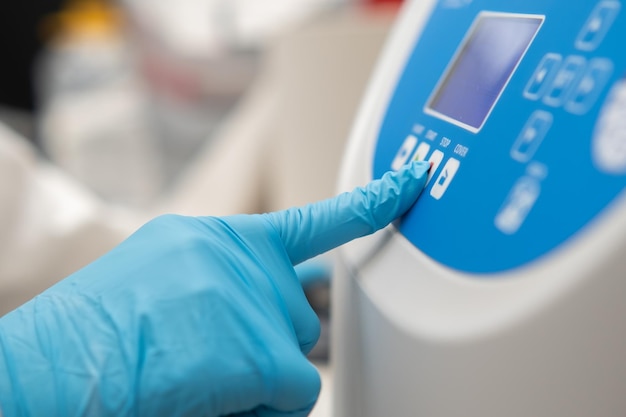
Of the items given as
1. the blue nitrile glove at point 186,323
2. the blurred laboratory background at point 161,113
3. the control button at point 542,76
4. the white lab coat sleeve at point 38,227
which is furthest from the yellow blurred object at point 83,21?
the control button at point 542,76

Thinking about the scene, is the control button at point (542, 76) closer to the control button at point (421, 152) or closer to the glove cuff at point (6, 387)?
the control button at point (421, 152)

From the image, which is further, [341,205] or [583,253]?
[341,205]

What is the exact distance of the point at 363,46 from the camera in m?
0.85

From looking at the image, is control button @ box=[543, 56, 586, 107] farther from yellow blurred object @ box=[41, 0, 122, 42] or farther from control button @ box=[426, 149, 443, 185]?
yellow blurred object @ box=[41, 0, 122, 42]

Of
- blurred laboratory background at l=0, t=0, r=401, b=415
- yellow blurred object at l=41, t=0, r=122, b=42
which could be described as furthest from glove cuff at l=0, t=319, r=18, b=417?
yellow blurred object at l=41, t=0, r=122, b=42

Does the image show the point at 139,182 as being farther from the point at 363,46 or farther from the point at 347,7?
the point at 363,46

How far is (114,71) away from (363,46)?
1.27 m

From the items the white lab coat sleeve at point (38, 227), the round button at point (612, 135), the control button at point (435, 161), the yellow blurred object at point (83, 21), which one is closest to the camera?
the round button at point (612, 135)

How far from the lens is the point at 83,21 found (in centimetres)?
202

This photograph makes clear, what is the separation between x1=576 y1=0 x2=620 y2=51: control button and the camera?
0.97 ft

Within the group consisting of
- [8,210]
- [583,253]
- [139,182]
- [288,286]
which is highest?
[583,253]

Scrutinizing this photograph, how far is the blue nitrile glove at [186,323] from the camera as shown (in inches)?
13.7

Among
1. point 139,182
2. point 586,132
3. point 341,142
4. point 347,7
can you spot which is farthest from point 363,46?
point 139,182

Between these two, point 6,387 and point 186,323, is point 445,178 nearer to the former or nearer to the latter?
point 186,323
